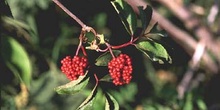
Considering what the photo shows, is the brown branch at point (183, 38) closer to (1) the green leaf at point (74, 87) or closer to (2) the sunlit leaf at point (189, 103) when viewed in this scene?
(2) the sunlit leaf at point (189, 103)

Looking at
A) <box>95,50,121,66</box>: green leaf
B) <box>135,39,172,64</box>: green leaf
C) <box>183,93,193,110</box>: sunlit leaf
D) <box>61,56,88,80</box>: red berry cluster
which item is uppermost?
<box>61,56,88,80</box>: red berry cluster

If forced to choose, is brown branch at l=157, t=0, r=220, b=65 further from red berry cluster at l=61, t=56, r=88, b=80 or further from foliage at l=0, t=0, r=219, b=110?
red berry cluster at l=61, t=56, r=88, b=80

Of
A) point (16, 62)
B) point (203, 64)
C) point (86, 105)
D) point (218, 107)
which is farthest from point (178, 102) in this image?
point (203, 64)

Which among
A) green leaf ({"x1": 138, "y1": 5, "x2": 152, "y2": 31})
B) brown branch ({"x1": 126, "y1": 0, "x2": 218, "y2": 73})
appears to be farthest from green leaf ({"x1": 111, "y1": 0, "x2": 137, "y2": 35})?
brown branch ({"x1": 126, "y1": 0, "x2": 218, "y2": 73})

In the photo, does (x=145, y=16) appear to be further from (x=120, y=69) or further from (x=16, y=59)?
(x=16, y=59)

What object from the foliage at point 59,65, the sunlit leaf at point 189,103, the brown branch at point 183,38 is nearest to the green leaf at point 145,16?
the foliage at point 59,65

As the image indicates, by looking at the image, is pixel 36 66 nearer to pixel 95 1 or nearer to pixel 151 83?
pixel 95 1
